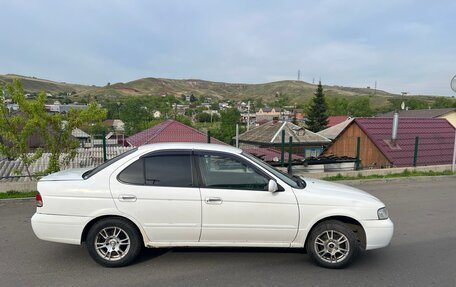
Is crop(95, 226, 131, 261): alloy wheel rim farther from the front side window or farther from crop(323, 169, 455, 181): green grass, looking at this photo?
crop(323, 169, 455, 181): green grass

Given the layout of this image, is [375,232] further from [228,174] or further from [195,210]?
[195,210]

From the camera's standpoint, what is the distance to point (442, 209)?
6988 mm

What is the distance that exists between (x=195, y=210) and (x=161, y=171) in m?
0.64

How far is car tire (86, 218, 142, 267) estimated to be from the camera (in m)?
3.81

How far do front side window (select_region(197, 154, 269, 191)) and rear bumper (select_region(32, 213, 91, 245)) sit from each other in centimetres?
148

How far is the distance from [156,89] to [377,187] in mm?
164724

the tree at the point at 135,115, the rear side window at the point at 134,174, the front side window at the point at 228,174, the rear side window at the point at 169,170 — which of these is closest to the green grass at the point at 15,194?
the rear side window at the point at 134,174

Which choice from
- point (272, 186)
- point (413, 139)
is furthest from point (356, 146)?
point (272, 186)

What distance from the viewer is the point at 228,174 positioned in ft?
13.0

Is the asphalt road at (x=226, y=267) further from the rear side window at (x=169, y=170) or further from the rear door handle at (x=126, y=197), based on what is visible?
the rear side window at (x=169, y=170)

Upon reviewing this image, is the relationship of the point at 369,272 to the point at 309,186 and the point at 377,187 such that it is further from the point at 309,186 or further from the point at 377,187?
the point at 377,187

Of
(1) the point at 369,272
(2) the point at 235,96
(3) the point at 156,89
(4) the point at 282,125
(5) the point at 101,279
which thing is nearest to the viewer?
(5) the point at 101,279

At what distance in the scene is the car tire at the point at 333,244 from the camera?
391 cm

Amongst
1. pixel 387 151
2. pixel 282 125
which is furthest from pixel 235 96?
pixel 387 151
